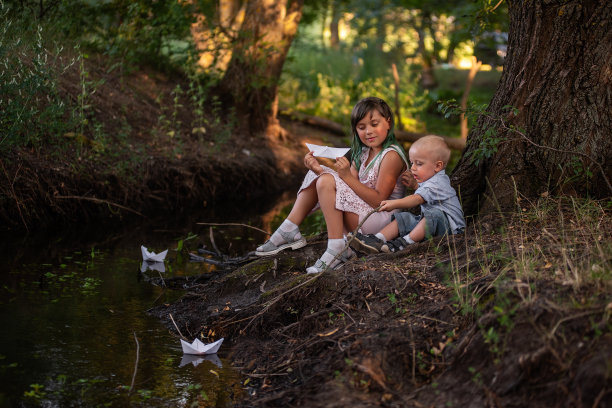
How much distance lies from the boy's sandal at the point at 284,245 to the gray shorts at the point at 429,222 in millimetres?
824

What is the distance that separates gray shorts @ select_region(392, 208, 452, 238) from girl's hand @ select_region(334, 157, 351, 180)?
49 centimetres

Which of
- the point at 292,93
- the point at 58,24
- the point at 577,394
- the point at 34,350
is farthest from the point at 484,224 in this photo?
the point at 292,93

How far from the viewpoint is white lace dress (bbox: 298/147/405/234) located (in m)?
5.06

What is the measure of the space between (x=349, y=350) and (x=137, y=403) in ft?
3.70

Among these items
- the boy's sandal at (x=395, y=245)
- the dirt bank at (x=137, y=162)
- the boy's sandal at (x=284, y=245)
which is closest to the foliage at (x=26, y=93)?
the dirt bank at (x=137, y=162)

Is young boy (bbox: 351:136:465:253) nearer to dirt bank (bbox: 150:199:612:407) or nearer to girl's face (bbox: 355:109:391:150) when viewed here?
dirt bank (bbox: 150:199:612:407)

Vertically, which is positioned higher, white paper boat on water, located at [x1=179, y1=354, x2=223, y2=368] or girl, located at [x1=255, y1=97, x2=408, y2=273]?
girl, located at [x1=255, y1=97, x2=408, y2=273]

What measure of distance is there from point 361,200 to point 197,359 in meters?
1.72

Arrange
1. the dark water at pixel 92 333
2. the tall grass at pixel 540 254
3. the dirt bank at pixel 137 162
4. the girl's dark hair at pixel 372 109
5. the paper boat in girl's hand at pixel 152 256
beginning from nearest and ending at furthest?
the tall grass at pixel 540 254 → the dark water at pixel 92 333 → the girl's dark hair at pixel 372 109 → the paper boat in girl's hand at pixel 152 256 → the dirt bank at pixel 137 162

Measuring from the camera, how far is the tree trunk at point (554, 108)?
16.0 ft

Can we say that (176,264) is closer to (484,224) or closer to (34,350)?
(34,350)

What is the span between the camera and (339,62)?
18094mm

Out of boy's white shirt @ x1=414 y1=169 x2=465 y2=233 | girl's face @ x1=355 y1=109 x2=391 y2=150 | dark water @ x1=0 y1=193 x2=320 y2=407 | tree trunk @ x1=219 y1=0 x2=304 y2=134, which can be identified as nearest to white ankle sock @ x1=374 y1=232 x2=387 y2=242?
boy's white shirt @ x1=414 y1=169 x2=465 y2=233

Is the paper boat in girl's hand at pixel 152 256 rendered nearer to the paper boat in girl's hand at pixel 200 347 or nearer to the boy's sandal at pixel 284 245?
the boy's sandal at pixel 284 245
